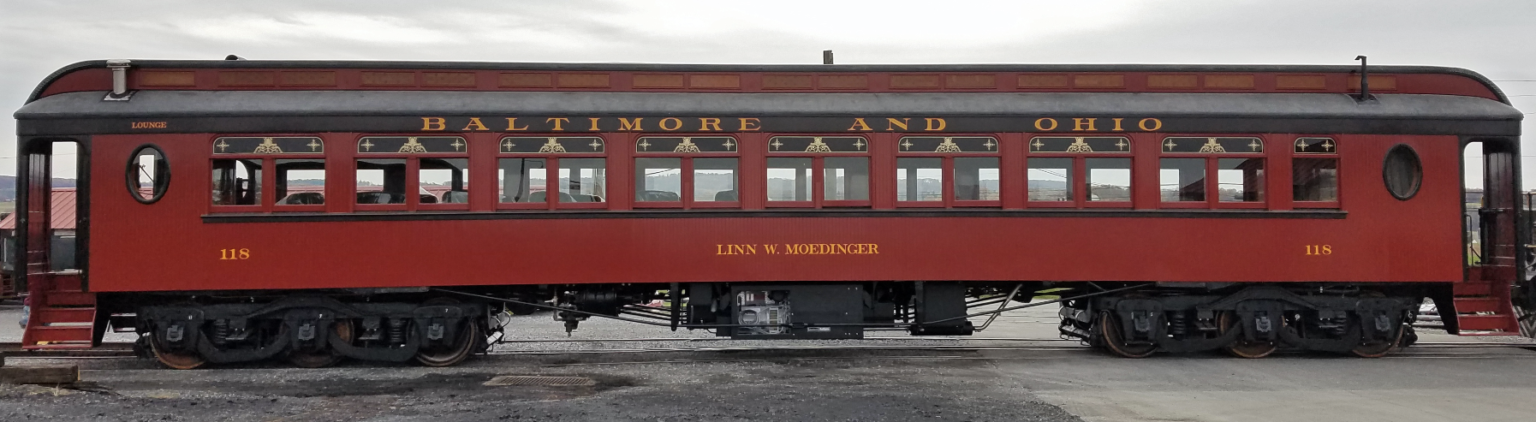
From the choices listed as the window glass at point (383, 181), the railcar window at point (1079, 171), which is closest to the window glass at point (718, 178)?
the window glass at point (383, 181)

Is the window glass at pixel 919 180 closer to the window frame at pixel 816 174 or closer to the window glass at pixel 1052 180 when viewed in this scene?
the window frame at pixel 816 174

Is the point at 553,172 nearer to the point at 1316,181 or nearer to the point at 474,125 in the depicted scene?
the point at 474,125

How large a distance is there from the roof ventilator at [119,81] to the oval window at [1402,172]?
13621 mm

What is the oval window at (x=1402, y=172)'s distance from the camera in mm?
11609

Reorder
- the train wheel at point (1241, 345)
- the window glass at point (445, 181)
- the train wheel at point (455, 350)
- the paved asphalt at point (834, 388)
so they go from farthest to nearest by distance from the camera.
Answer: the train wheel at point (1241, 345) < the train wheel at point (455, 350) < the window glass at point (445, 181) < the paved asphalt at point (834, 388)

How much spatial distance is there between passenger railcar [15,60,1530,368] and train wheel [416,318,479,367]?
3 cm

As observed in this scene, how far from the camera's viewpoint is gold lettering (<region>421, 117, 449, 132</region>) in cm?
1103

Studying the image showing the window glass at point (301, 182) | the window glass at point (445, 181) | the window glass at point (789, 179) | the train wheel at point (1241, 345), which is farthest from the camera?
the train wheel at point (1241, 345)

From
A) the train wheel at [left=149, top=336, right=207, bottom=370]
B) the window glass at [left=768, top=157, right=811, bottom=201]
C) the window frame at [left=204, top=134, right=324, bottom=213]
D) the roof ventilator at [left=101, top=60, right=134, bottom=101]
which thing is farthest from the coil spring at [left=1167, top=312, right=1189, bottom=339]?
the roof ventilator at [left=101, top=60, right=134, bottom=101]

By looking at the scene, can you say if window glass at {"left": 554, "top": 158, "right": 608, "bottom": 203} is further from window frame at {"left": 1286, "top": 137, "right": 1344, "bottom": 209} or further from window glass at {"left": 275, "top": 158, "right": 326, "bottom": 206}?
window frame at {"left": 1286, "top": 137, "right": 1344, "bottom": 209}

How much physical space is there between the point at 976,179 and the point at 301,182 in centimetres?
719

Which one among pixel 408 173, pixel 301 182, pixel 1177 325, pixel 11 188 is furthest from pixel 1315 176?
pixel 11 188

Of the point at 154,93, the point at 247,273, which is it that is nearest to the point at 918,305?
the point at 247,273

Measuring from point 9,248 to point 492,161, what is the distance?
16934 millimetres
